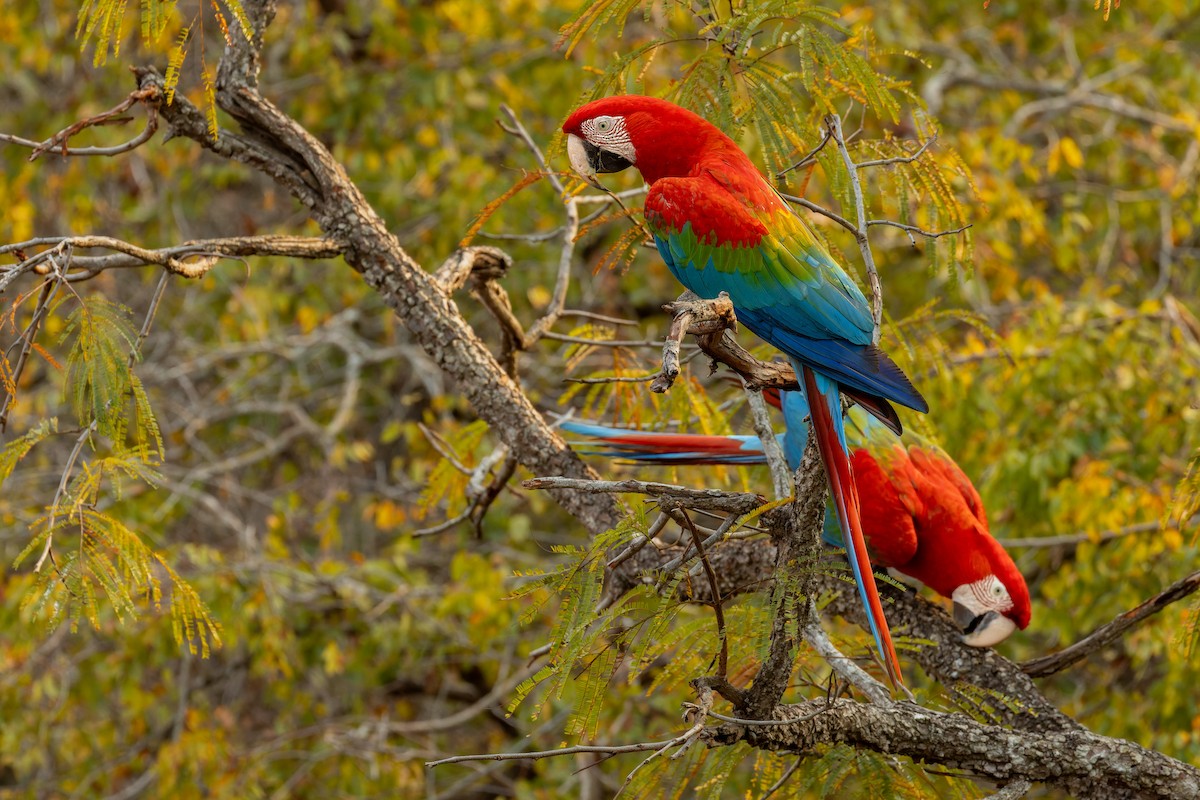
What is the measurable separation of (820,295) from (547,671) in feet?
2.57

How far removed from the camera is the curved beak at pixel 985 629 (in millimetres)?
2176

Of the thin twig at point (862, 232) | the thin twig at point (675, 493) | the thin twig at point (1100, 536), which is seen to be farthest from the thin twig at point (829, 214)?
the thin twig at point (1100, 536)

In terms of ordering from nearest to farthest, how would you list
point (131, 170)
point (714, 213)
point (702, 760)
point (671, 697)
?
point (702, 760) < point (714, 213) < point (671, 697) < point (131, 170)

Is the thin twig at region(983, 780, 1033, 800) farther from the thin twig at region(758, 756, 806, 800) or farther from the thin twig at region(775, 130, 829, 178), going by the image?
the thin twig at region(775, 130, 829, 178)

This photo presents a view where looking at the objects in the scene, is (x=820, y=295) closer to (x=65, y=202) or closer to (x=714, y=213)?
(x=714, y=213)

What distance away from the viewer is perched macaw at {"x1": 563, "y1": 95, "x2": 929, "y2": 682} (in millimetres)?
1743

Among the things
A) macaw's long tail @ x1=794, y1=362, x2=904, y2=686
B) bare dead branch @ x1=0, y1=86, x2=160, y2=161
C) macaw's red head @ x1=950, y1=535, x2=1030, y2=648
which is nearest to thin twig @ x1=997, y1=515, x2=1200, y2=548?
macaw's red head @ x1=950, y1=535, x2=1030, y2=648

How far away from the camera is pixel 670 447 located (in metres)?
2.34

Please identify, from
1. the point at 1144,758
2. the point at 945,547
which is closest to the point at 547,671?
the point at 1144,758

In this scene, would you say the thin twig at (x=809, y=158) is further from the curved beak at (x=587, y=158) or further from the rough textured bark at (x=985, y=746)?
the rough textured bark at (x=985, y=746)

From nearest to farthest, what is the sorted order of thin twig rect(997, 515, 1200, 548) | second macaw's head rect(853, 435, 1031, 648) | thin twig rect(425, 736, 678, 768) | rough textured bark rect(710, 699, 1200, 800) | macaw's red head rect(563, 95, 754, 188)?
thin twig rect(425, 736, 678, 768), rough textured bark rect(710, 699, 1200, 800), macaw's red head rect(563, 95, 754, 188), second macaw's head rect(853, 435, 1031, 648), thin twig rect(997, 515, 1200, 548)

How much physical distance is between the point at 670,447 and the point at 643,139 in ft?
2.20

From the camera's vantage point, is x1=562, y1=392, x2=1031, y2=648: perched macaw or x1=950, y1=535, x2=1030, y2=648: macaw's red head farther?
x1=562, y1=392, x2=1031, y2=648: perched macaw

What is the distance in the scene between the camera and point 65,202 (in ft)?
15.9
